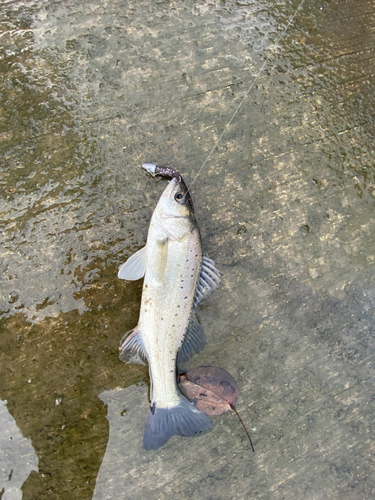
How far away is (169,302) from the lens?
2.49 meters

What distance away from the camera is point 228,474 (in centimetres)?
283

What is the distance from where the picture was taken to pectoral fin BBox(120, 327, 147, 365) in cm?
263

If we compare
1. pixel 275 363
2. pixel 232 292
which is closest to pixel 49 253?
pixel 232 292

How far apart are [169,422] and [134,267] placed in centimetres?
141

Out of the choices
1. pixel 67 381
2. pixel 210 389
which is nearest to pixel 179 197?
pixel 210 389

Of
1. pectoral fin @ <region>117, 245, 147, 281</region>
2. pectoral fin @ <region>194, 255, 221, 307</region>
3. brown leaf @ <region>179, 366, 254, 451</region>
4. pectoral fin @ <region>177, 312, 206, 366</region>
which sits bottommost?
brown leaf @ <region>179, 366, 254, 451</region>

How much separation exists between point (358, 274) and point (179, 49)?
3027 millimetres

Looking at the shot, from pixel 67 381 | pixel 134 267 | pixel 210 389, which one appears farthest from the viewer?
pixel 210 389

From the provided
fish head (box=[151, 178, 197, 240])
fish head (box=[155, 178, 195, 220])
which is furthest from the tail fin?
fish head (box=[155, 178, 195, 220])

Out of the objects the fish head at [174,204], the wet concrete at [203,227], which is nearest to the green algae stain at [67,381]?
the wet concrete at [203,227]

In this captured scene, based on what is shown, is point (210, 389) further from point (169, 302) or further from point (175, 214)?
point (175, 214)

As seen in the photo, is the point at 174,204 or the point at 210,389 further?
the point at 210,389

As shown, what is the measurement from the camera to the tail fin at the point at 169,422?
2.55m

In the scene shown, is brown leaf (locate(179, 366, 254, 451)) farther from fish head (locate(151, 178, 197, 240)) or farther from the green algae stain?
fish head (locate(151, 178, 197, 240))
